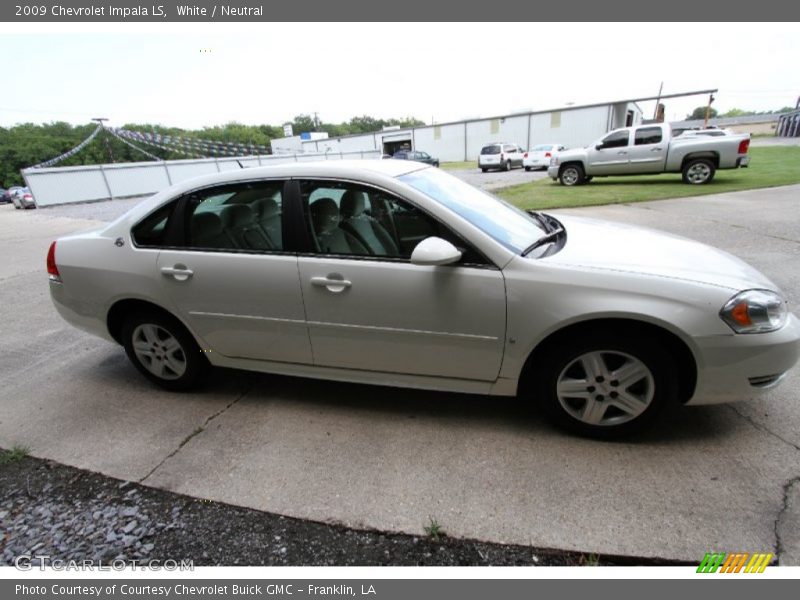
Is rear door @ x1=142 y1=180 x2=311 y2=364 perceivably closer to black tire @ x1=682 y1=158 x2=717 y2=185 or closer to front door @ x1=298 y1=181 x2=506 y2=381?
front door @ x1=298 y1=181 x2=506 y2=381

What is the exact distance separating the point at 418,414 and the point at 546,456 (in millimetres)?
831

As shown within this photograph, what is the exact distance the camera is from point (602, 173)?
14.7 metres

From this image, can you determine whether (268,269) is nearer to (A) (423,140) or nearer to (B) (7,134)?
(A) (423,140)

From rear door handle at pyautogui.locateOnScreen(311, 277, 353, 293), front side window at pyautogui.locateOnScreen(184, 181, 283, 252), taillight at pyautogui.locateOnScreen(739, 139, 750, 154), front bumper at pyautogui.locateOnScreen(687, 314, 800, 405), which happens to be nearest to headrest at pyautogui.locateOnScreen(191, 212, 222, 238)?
front side window at pyautogui.locateOnScreen(184, 181, 283, 252)

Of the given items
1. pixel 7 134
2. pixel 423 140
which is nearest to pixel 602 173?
pixel 423 140

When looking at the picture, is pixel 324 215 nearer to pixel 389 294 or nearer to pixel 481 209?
pixel 389 294

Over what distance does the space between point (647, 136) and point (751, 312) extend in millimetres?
13583

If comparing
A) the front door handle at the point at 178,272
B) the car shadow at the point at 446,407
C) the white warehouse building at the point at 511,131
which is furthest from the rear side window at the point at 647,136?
the white warehouse building at the point at 511,131

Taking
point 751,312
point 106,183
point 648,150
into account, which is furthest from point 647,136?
point 106,183

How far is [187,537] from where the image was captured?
212cm

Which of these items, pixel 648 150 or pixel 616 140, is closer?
pixel 648 150

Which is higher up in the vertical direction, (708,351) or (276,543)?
(708,351)

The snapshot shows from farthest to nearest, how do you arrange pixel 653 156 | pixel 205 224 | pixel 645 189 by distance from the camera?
1. pixel 653 156
2. pixel 645 189
3. pixel 205 224

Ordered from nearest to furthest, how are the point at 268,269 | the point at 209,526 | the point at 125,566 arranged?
the point at 125,566 → the point at 209,526 → the point at 268,269
